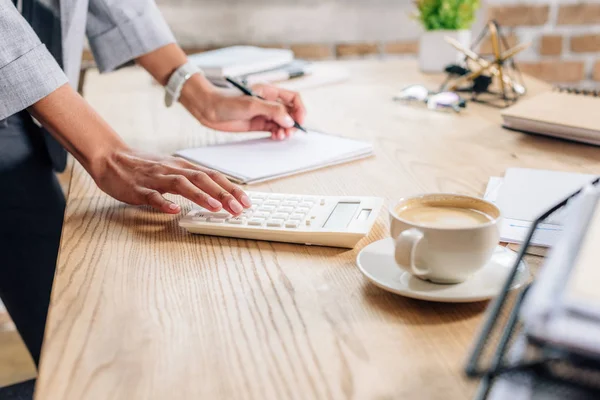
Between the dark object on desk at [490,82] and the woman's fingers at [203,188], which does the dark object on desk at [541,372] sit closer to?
the woman's fingers at [203,188]

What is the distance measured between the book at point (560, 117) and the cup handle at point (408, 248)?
562 mm

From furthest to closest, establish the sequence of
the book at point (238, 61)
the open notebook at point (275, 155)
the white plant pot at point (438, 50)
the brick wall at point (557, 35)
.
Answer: the brick wall at point (557, 35) < the white plant pot at point (438, 50) < the book at point (238, 61) < the open notebook at point (275, 155)

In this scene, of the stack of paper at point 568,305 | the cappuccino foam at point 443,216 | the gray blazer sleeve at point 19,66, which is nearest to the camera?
the stack of paper at point 568,305

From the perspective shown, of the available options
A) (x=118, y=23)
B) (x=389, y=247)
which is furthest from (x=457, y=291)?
(x=118, y=23)

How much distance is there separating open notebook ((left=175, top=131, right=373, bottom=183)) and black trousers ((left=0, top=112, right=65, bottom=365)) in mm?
342

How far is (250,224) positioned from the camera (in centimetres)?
68

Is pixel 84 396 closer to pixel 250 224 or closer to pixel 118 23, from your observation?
pixel 250 224

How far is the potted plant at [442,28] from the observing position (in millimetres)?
1595

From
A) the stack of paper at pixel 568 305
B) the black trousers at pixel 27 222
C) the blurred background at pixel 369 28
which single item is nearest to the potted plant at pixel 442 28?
the blurred background at pixel 369 28

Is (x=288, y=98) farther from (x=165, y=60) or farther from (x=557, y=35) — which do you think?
(x=557, y=35)

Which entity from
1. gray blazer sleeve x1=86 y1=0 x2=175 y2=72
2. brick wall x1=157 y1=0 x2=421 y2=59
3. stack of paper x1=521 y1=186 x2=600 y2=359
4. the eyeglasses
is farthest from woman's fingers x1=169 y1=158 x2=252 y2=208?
brick wall x1=157 y1=0 x2=421 y2=59

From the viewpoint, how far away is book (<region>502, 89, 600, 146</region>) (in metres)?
0.96

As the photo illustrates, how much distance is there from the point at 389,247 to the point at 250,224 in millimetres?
153

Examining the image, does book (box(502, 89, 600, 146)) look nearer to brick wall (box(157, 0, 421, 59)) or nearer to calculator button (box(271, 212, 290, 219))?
calculator button (box(271, 212, 290, 219))
